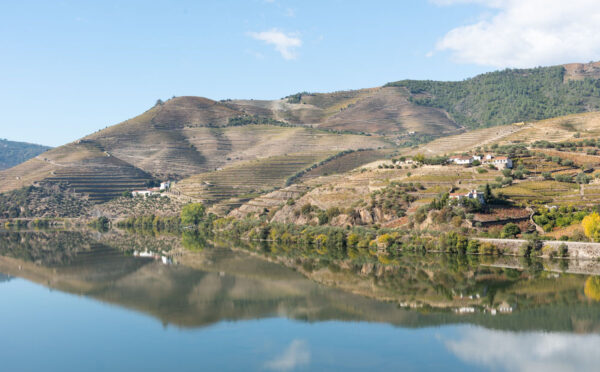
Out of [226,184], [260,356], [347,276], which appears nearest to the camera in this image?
[260,356]

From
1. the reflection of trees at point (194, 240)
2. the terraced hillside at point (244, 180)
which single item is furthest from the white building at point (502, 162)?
the terraced hillside at point (244, 180)

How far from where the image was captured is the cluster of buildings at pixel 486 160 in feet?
303

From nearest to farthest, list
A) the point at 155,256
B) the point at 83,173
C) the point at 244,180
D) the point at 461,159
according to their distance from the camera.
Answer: the point at 155,256
the point at 461,159
the point at 244,180
the point at 83,173

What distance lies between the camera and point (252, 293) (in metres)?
52.2

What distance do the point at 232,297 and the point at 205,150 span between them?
149 m

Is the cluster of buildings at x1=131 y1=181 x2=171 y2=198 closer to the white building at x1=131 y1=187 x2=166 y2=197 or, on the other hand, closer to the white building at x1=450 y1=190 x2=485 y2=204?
the white building at x1=131 y1=187 x2=166 y2=197

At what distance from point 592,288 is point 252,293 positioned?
93.0 feet

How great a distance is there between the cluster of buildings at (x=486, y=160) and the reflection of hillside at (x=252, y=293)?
122ft

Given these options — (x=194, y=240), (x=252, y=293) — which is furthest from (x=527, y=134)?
(x=252, y=293)

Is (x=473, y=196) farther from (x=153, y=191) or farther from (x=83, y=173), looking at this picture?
(x=83, y=173)

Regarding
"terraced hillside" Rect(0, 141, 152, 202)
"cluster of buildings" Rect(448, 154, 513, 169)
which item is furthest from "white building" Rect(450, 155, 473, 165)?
"terraced hillside" Rect(0, 141, 152, 202)

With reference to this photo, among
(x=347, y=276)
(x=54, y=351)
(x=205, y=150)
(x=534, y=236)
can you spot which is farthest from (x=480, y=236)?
(x=205, y=150)

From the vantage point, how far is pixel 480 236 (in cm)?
7006

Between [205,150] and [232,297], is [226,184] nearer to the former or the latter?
[205,150]
